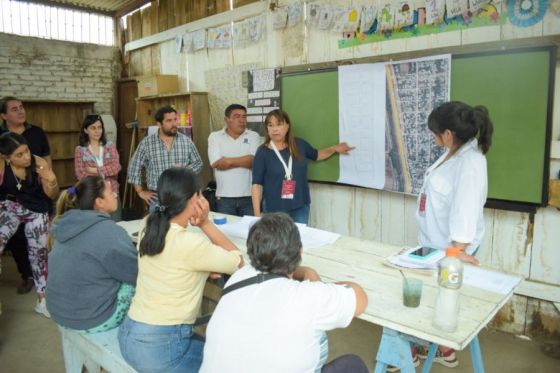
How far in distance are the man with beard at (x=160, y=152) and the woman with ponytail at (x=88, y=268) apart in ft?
5.96

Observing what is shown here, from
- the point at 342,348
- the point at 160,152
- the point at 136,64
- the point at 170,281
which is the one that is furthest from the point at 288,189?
the point at 136,64

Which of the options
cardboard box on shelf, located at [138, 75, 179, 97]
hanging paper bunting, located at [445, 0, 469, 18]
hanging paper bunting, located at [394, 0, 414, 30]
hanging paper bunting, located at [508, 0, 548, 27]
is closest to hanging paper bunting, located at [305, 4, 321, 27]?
hanging paper bunting, located at [394, 0, 414, 30]

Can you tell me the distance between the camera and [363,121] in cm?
344

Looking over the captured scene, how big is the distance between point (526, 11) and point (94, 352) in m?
2.86

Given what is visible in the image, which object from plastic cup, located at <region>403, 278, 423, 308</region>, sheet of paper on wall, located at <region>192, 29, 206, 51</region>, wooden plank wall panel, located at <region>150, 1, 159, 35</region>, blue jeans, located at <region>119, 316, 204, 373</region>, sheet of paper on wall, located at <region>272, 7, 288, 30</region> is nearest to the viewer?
plastic cup, located at <region>403, 278, 423, 308</region>

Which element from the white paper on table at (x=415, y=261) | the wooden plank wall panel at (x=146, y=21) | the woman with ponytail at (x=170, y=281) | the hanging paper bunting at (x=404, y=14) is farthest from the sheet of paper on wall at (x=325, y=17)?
the wooden plank wall panel at (x=146, y=21)

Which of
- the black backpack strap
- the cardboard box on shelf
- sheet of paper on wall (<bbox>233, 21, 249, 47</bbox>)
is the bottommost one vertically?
the black backpack strap

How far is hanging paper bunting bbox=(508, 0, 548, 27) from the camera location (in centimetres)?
257

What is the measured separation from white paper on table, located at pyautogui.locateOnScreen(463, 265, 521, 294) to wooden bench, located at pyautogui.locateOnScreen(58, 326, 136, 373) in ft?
4.43

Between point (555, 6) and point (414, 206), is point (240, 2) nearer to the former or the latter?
point (414, 206)

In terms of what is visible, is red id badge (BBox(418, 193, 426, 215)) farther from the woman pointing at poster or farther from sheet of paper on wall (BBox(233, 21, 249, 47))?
sheet of paper on wall (BBox(233, 21, 249, 47))

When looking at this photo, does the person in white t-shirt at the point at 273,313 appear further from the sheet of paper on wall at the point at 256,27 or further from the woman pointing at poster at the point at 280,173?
the sheet of paper on wall at the point at 256,27

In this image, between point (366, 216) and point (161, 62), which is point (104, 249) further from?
point (161, 62)

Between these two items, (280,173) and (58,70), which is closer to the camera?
(280,173)
